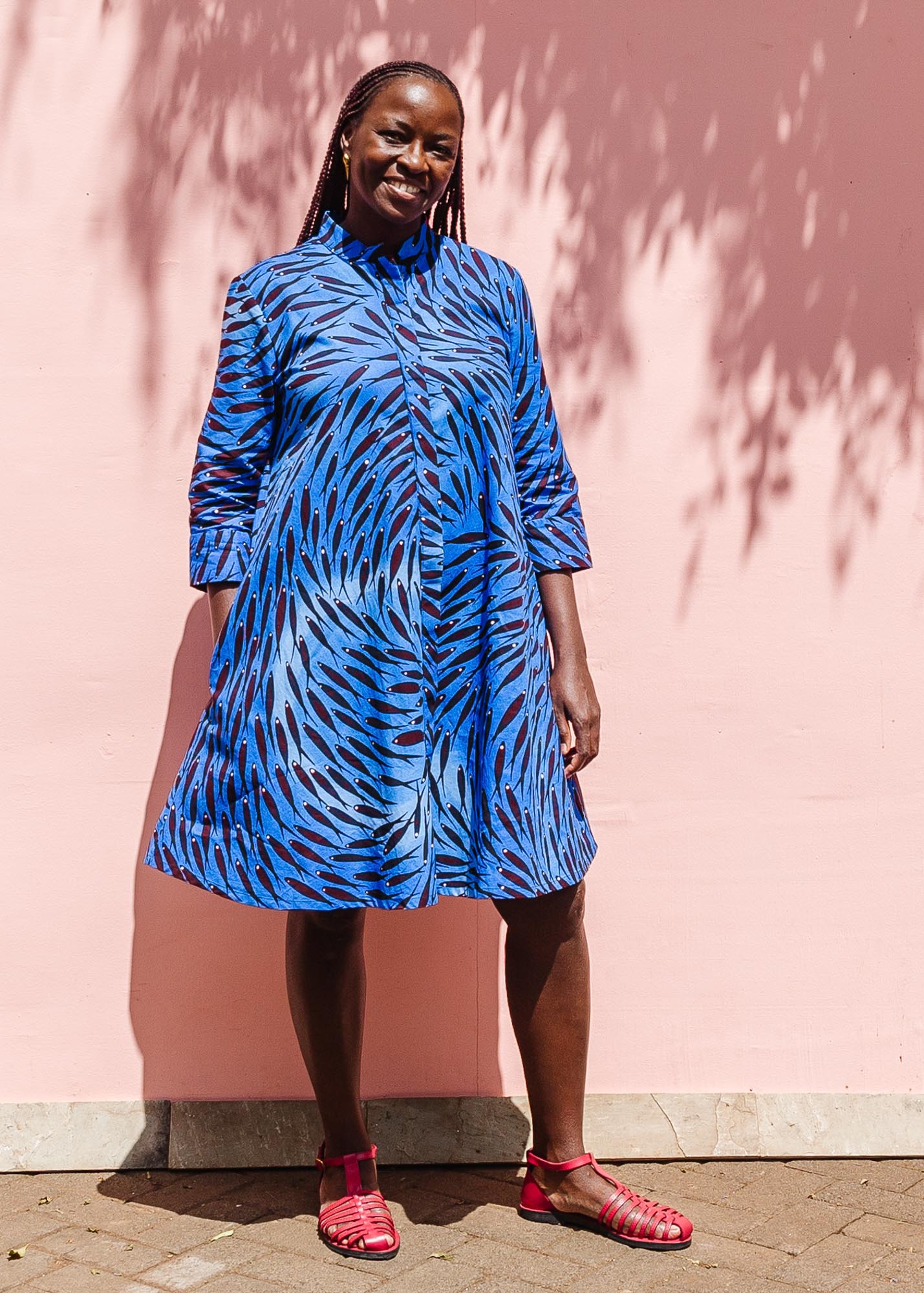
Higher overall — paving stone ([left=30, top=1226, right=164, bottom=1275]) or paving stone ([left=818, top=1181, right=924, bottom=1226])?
paving stone ([left=818, top=1181, right=924, bottom=1226])

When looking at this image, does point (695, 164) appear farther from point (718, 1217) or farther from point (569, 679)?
point (718, 1217)

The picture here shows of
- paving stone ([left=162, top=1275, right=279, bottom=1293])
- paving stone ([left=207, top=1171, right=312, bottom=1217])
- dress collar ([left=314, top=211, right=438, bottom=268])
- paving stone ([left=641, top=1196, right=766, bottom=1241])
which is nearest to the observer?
paving stone ([left=162, top=1275, right=279, bottom=1293])

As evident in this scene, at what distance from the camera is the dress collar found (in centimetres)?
306

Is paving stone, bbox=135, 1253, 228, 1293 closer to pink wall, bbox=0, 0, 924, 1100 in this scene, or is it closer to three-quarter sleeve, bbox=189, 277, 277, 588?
pink wall, bbox=0, 0, 924, 1100

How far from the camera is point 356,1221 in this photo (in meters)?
3.05

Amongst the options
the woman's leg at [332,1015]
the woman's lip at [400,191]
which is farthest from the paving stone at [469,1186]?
the woman's lip at [400,191]

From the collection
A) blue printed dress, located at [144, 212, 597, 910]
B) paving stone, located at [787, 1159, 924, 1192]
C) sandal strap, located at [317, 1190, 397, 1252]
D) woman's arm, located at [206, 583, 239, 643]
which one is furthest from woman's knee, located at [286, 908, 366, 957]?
paving stone, located at [787, 1159, 924, 1192]

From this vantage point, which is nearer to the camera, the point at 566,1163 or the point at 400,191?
the point at 400,191

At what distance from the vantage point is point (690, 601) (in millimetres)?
3697

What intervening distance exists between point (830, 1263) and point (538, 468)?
5.86 ft

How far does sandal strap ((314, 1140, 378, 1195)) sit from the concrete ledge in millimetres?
424

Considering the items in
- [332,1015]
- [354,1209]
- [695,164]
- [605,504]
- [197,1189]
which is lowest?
[197,1189]

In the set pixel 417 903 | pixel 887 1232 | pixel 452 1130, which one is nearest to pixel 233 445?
pixel 417 903

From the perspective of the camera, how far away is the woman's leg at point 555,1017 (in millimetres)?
3135
